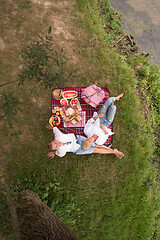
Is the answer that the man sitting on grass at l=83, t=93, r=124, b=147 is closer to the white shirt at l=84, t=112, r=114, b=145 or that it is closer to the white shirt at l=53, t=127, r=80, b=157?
the white shirt at l=84, t=112, r=114, b=145

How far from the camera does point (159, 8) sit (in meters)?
6.12

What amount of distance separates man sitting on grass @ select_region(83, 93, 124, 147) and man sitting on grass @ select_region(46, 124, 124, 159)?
0.76 ft

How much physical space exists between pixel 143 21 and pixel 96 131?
4.34 m

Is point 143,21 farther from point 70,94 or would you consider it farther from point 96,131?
point 96,131

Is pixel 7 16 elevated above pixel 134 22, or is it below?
below

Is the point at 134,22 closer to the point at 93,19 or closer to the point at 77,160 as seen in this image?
the point at 93,19

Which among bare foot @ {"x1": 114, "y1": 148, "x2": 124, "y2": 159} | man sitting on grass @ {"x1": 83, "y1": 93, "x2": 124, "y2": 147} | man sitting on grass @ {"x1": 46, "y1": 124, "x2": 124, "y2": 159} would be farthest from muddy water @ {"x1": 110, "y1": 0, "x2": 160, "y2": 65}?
man sitting on grass @ {"x1": 46, "y1": 124, "x2": 124, "y2": 159}

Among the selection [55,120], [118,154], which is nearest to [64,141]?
[55,120]

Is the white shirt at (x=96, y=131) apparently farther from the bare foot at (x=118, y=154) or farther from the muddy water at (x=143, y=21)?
the muddy water at (x=143, y=21)

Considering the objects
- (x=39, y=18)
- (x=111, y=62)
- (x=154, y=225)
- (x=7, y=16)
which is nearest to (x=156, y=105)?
(x=111, y=62)

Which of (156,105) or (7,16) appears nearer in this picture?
(7,16)

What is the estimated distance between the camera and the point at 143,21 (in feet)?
19.9

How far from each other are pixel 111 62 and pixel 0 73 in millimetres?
3474

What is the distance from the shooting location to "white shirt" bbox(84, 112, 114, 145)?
4.78 m
